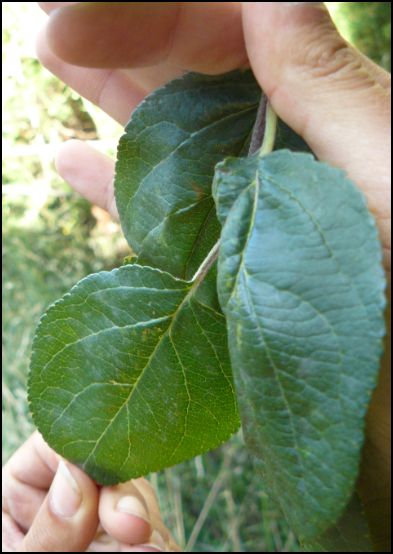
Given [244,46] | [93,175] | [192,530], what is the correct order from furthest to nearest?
[192,530]
[93,175]
[244,46]

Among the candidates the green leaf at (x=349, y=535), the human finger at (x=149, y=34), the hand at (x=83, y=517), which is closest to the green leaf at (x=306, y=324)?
the green leaf at (x=349, y=535)

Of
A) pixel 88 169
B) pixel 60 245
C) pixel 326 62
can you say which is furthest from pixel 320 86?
pixel 60 245

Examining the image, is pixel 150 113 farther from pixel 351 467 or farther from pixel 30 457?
pixel 30 457

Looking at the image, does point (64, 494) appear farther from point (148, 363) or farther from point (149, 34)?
point (149, 34)

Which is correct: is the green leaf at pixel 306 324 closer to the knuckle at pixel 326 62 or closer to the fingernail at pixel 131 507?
the knuckle at pixel 326 62

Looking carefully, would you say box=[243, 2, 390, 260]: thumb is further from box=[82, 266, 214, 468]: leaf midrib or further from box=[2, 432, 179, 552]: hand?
box=[2, 432, 179, 552]: hand

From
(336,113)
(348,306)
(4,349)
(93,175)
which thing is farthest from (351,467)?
(4,349)
